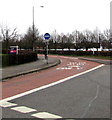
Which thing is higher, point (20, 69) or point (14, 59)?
point (14, 59)

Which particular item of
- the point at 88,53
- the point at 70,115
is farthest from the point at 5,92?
the point at 88,53

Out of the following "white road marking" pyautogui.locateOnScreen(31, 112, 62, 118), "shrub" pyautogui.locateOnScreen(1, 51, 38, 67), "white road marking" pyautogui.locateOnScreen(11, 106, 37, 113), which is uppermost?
"shrub" pyautogui.locateOnScreen(1, 51, 38, 67)

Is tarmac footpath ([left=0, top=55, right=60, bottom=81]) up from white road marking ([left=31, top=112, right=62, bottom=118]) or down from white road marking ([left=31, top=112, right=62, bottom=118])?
up

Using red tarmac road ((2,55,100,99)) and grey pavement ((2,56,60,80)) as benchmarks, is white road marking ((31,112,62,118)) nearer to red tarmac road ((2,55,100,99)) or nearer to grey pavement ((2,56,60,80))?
red tarmac road ((2,55,100,99))

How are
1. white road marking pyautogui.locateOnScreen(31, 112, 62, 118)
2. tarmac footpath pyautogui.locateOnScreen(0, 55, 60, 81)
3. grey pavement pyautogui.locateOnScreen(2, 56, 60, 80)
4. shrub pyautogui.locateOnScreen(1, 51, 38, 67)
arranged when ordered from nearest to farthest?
1. white road marking pyautogui.locateOnScreen(31, 112, 62, 118)
2. tarmac footpath pyautogui.locateOnScreen(0, 55, 60, 81)
3. grey pavement pyautogui.locateOnScreen(2, 56, 60, 80)
4. shrub pyautogui.locateOnScreen(1, 51, 38, 67)

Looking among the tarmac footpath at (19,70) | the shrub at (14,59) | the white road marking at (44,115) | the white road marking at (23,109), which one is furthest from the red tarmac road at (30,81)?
the shrub at (14,59)

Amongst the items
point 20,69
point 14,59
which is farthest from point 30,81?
point 14,59

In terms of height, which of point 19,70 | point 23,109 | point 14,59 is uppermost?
point 14,59

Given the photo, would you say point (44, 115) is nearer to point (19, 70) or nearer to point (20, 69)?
point (19, 70)

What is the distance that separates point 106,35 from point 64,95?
63108mm

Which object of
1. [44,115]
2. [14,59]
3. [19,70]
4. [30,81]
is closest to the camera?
[44,115]

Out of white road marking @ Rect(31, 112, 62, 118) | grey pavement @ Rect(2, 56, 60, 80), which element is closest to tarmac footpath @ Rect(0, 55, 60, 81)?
grey pavement @ Rect(2, 56, 60, 80)

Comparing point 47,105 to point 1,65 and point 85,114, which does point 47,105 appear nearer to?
point 85,114

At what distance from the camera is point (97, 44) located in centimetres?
6700
